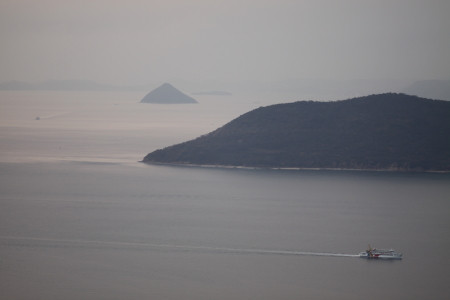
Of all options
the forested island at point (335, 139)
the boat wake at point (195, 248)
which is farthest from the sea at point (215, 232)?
the forested island at point (335, 139)

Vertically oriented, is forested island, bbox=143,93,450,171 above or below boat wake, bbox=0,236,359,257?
above

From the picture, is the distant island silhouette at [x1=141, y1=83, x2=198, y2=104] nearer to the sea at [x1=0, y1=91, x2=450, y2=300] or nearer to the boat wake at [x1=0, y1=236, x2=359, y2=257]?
the sea at [x1=0, y1=91, x2=450, y2=300]

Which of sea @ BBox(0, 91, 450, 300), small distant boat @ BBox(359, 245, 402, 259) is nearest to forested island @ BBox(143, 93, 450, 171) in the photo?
sea @ BBox(0, 91, 450, 300)

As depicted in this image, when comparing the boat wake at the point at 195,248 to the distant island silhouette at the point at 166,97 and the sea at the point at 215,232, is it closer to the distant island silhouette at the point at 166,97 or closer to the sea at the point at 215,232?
the sea at the point at 215,232

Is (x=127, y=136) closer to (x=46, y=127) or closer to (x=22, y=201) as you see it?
(x=46, y=127)

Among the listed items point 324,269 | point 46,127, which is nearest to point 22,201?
point 324,269

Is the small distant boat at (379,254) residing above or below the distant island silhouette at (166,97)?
below
